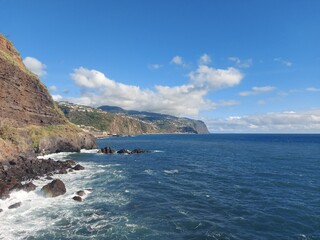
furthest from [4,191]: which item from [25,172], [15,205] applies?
[25,172]

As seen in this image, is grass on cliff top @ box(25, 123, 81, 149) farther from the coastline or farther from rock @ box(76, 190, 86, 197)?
rock @ box(76, 190, 86, 197)

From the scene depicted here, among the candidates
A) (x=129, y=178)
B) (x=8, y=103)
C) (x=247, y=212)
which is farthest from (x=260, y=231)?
(x=8, y=103)

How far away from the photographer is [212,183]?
2290 inches

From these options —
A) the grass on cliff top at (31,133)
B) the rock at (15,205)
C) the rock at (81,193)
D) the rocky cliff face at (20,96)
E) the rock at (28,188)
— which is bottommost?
the rock at (15,205)

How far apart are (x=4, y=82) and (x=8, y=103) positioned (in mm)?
7069

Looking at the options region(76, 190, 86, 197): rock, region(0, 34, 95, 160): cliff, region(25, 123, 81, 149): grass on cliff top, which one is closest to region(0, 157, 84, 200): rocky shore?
region(0, 34, 95, 160): cliff

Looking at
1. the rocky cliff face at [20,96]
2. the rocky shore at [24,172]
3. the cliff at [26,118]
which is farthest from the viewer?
the rocky cliff face at [20,96]

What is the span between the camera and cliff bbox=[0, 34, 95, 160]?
264ft

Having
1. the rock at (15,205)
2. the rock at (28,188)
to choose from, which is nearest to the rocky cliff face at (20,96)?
the rock at (28,188)

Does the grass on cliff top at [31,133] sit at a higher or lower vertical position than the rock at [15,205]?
higher

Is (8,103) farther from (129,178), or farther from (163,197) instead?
(163,197)

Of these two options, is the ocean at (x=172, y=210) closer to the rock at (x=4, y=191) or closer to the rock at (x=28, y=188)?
the rock at (x=4, y=191)

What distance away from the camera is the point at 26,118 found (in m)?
99.9

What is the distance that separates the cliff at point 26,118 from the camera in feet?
264
